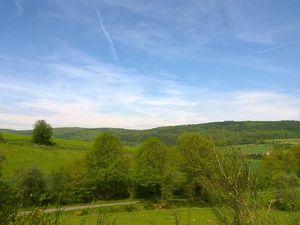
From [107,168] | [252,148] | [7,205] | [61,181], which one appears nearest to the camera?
[7,205]

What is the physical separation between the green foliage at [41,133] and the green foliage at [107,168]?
38.8 metres

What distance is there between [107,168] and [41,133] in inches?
Result: 1710

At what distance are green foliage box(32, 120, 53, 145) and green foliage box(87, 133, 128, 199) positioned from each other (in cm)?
3880

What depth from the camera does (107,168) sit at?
2191 inches

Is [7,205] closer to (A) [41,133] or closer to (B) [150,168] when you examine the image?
(B) [150,168]

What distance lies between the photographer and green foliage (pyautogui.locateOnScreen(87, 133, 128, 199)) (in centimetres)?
5503

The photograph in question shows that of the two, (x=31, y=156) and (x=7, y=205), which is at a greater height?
(x=7, y=205)

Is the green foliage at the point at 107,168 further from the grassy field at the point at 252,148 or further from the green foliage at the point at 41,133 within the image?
the grassy field at the point at 252,148

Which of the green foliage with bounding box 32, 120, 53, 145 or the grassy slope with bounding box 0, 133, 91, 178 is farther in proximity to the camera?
the green foliage with bounding box 32, 120, 53, 145

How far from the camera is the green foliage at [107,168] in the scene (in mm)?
55031

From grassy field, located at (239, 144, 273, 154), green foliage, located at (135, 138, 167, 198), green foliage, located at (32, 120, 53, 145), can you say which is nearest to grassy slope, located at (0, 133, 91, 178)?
green foliage, located at (32, 120, 53, 145)

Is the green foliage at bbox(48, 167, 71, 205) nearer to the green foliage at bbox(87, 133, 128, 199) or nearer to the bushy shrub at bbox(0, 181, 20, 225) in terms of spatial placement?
the green foliage at bbox(87, 133, 128, 199)

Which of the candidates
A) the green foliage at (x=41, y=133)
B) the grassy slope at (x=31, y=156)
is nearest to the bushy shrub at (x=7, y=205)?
the grassy slope at (x=31, y=156)

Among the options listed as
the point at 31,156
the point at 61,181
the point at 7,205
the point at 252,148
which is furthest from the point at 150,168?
the point at 7,205
